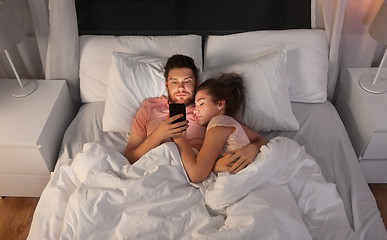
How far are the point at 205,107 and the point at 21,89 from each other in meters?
1.06

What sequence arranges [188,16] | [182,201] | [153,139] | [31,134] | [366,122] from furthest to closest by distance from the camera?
[188,16]
[366,122]
[31,134]
[153,139]
[182,201]

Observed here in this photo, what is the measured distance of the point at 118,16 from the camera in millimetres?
2068

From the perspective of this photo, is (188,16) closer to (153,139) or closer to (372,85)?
(153,139)

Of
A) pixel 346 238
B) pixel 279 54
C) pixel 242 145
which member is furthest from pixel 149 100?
pixel 346 238

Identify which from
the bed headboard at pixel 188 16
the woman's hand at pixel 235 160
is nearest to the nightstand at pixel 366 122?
the bed headboard at pixel 188 16

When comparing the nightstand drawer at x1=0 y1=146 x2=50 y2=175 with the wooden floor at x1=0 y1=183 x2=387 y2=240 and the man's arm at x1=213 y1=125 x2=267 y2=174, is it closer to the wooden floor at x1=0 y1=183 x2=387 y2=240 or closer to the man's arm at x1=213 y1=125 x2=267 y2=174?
the wooden floor at x1=0 y1=183 x2=387 y2=240

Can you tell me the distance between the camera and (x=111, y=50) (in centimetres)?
197

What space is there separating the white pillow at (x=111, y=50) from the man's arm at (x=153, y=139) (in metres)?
0.48

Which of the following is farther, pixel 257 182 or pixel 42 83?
pixel 42 83

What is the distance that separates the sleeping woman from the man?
46 mm

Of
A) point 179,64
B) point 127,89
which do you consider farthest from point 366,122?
point 127,89

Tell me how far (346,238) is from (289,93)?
2.88 feet

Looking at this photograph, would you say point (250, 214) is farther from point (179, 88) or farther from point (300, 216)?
point (179, 88)

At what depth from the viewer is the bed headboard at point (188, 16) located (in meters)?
2.04
